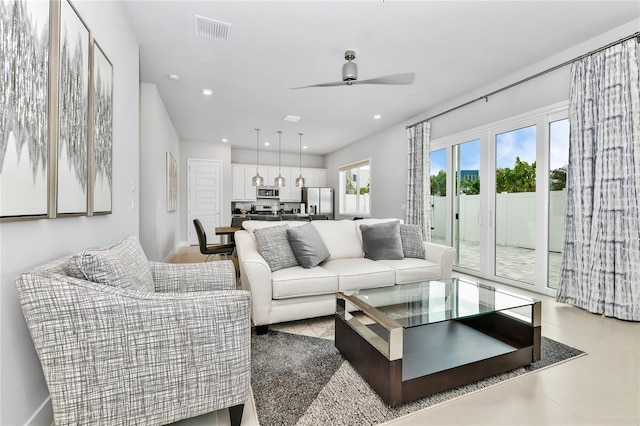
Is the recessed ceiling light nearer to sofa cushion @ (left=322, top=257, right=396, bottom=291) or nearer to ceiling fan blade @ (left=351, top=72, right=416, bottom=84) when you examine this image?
ceiling fan blade @ (left=351, top=72, right=416, bottom=84)

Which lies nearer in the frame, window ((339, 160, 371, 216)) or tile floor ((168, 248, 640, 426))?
tile floor ((168, 248, 640, 426))

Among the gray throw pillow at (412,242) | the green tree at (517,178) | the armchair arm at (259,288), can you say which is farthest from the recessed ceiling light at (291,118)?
the armchair arm at (259,288)

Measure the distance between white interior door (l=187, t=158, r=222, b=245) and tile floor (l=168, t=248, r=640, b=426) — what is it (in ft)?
21.8

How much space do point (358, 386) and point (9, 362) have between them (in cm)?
161

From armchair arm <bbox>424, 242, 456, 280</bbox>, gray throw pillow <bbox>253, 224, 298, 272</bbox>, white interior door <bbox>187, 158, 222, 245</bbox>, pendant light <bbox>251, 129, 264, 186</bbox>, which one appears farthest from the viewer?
white interior door <bbox>187, 158, 222, 245</bbox>

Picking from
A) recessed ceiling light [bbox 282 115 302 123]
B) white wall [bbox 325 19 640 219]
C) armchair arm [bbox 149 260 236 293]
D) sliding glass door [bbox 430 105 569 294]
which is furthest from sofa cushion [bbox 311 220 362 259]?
recessed ceiling light [bbox 282 115 302 123]

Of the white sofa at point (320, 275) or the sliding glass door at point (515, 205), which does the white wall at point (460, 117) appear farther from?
the white sofa at point (320, 275)

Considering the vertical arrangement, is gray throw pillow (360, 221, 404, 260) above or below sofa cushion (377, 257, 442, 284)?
above

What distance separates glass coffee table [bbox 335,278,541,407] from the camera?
5.04 feet

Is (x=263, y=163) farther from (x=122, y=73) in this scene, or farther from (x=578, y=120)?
(x=578, y=120)

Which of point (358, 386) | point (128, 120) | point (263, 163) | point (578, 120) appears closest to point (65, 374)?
point (358, 386)

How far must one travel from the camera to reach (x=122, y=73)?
251cm

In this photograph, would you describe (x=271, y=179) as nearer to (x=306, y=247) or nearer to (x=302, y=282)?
(x=306, y=247)

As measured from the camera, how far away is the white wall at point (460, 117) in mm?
3221
